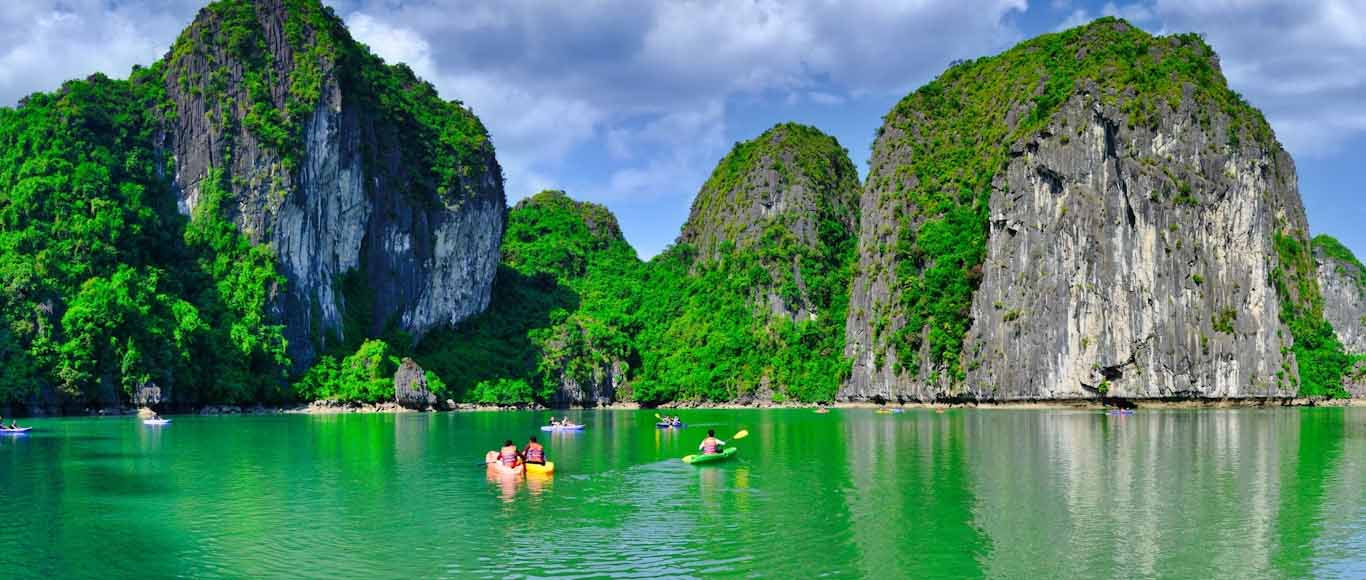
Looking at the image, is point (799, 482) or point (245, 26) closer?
point (799, 482)

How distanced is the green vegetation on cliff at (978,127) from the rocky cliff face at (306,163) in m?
45.5

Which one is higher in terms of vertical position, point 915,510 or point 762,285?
point 762,285

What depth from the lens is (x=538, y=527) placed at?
2083 centimetres

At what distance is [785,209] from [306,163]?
50.4 m

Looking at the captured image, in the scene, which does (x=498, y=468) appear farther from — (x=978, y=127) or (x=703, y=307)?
(x=703, y=307)

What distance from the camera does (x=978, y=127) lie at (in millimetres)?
103125

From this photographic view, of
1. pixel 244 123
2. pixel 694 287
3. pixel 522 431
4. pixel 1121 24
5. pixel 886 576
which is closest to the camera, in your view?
pixel 886 576

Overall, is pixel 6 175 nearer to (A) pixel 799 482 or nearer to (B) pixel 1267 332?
(A) pixel 799 482

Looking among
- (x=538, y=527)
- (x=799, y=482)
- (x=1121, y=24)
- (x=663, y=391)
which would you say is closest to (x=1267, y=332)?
(x=1121, y=24)

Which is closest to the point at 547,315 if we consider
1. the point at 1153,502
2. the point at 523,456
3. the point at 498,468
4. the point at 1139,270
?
the point at 1139,270

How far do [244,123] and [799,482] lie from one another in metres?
74.5

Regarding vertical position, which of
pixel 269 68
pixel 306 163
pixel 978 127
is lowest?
pixel 306 163

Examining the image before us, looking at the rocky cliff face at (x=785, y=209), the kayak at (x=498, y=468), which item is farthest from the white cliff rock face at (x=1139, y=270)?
the kayak at (x=498, y=468)

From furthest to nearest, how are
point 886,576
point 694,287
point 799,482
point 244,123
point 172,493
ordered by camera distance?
point 694,287 → point 244,123 → point 799,482 → point 172,493 → point 886,576
